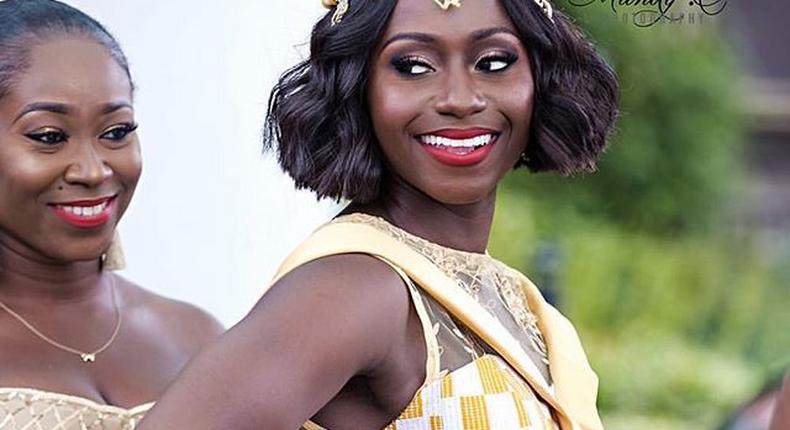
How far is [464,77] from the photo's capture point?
2287 mm

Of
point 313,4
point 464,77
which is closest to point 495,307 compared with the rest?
point 464,77

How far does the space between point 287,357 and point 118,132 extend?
2.60 ft

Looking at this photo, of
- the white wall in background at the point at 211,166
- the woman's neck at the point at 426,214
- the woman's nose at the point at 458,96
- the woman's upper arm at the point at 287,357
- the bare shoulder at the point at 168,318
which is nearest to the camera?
the woman's upper arm at the point at 287,357

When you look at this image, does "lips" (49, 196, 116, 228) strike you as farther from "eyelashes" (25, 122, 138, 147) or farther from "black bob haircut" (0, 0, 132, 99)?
"black bob haircut" (0, 0, 132, 99)

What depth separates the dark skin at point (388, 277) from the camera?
6.63 feet

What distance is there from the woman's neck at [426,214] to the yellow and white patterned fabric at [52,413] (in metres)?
0.52

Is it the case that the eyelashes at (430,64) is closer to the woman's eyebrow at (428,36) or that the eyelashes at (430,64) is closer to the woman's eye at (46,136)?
the woman's eyebrow at (428,36)

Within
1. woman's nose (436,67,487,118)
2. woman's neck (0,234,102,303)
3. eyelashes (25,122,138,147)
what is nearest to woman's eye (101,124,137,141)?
eyelashes (25,122,138,147)

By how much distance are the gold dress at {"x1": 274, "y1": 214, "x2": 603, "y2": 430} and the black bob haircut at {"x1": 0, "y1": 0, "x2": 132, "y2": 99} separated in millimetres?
652

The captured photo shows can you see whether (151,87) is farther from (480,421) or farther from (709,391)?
(709,391)

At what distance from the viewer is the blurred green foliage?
23.6 feet

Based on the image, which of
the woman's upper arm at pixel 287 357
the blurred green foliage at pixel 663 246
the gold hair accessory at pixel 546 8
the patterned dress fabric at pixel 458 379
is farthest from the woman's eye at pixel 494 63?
the blurred green foliage at pixel 663 246

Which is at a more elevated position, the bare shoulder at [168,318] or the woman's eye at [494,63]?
the woman's eye at [494,63]

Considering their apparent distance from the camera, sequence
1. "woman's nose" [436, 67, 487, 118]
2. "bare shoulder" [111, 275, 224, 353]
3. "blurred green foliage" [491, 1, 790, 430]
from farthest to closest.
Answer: "blurred green foliage" [491, 1, 790, 430] < "bare shoulder" [111, 275, 224, 353] < "woman's nose" [436, 67, 487, 118]
